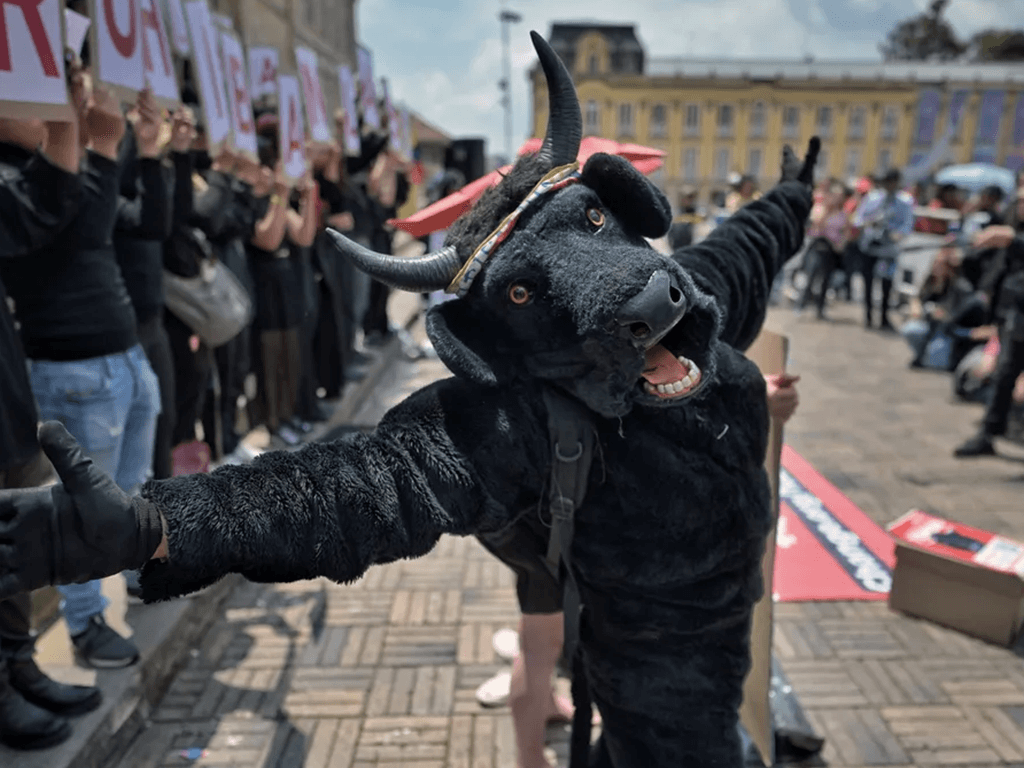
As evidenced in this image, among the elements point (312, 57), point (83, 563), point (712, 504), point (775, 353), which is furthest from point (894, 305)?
point (83, 563)

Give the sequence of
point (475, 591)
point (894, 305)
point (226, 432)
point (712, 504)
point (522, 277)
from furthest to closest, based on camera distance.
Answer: point (894, 305) → point (226, 432) → point (475, 591) → point (712, 504) → point (522, 277)

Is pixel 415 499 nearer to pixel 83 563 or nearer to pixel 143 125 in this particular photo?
pixel 83 563

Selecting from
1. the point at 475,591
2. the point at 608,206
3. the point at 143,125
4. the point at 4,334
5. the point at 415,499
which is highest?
A: the point at 143,125

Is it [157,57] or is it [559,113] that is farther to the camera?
[157,57]

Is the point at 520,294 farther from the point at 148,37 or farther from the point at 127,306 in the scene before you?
the point at 148,37

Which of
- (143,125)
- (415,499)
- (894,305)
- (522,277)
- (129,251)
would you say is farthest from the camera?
(894,305)

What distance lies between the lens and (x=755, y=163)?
54.7 m

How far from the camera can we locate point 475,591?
12.3 ft

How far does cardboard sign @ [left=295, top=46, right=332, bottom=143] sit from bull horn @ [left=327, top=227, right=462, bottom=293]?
412 centimetres

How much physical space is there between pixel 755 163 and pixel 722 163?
230cm

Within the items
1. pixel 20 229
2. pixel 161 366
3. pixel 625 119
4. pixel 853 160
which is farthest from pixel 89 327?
pixel 853 160

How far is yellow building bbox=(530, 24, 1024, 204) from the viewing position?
174ft

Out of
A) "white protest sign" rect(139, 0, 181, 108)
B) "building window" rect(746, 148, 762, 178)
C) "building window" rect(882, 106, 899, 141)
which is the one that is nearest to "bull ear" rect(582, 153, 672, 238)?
"white protest sign" rect(139, 0, 181, 108)

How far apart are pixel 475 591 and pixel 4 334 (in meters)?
2.33
